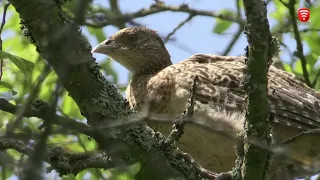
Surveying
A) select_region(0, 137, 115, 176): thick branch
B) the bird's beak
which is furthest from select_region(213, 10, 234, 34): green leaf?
select_region(0, 137, 115, 176): thick branch

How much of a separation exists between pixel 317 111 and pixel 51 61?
8.85 ft

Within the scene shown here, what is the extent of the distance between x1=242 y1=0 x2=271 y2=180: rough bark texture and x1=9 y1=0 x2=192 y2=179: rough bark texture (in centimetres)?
64

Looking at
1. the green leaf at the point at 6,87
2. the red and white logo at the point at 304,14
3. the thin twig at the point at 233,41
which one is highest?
the green leaf at the point at 6,87

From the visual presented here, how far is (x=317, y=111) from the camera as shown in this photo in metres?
5.60

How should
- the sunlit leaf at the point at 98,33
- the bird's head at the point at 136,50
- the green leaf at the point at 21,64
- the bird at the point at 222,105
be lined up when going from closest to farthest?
the green leaf at the point at 21,64 → the bird at the point at 222,105 → the bird's head at the point at 136,50 → the sunlit leaf at the point at 98,33

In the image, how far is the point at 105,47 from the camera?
691 cm

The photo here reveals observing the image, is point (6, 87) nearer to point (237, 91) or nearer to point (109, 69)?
point (237, 91)

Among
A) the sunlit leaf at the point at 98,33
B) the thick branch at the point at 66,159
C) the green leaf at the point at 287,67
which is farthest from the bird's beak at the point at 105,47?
the thick branch at the point at 66,159

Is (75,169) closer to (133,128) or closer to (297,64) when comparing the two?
(133,128)

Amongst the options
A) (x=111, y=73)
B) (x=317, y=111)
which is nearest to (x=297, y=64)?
(x=317, y=111)

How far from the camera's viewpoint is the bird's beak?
6.87 meters

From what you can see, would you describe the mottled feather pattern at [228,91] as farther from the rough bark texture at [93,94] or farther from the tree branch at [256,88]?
the tree branch at [256,88]

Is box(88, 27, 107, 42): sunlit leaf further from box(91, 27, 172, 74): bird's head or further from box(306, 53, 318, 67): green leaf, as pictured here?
box(306, 53, 318, 67): green leaf

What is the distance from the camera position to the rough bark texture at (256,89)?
3.51 meters
